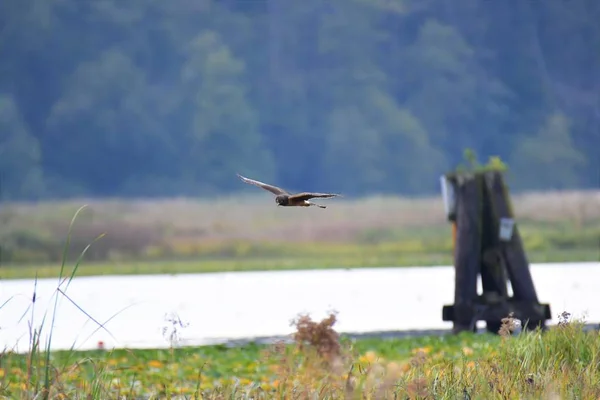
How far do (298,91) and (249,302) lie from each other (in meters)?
26.0

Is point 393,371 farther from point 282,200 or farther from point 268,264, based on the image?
point 268,264

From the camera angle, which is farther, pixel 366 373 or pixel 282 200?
pixel 366 373

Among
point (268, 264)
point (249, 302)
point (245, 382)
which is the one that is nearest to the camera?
point (245, 382)

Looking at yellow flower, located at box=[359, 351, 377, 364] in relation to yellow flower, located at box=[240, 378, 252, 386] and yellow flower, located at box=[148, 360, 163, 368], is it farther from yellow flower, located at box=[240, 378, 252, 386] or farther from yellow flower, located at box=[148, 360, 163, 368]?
yellow flower, located at box=[148, 360, 163, 368]

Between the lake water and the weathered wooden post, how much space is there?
0.70 metres

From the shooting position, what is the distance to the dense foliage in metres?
38.7

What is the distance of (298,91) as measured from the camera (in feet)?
135

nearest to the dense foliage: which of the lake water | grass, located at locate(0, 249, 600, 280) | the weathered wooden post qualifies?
grass, located at locate(0, 249, 600, 280)

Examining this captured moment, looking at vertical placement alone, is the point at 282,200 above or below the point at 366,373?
above

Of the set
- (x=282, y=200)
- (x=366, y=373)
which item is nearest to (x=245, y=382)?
(x=366, y=373)

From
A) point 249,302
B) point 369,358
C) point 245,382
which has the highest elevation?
point 249,302

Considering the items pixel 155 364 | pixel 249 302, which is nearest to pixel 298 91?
pixel 249 302

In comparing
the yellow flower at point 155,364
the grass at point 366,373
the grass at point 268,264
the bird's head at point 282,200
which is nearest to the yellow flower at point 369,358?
the grass at point 366,373

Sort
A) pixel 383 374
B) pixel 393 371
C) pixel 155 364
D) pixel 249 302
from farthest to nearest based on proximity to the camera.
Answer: pixel 249 302 < pixel 155 364 < pixel 383 374 < pixel 393 371
